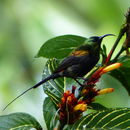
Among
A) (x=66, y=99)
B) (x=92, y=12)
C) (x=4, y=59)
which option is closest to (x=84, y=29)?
(x=92, y=12)

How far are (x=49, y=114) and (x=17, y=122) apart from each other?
17 cm

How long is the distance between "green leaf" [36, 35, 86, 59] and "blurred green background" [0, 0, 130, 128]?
212cm

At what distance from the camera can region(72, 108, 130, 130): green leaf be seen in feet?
4.52

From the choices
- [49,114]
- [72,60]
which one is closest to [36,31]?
[72,60]

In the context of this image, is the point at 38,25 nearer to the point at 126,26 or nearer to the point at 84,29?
the point at 84,29

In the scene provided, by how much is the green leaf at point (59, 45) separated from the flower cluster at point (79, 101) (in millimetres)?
277

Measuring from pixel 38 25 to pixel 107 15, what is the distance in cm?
77

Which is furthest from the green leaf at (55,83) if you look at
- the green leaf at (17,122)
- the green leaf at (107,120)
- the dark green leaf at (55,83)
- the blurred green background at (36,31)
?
the blurred green background at (36,31)

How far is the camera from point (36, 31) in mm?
4367

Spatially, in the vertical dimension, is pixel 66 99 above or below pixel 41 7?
below

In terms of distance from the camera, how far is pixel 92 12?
185 inches

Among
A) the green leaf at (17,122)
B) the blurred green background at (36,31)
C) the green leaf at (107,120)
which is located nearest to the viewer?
the green leaf at (107,120)

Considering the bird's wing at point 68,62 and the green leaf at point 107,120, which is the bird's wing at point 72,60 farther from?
the green leaf at point 107,120

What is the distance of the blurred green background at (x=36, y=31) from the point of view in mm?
4180
